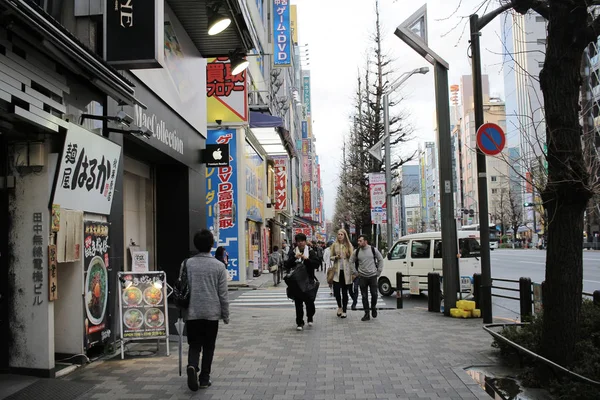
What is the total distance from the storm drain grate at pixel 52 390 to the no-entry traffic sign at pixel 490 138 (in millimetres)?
6522

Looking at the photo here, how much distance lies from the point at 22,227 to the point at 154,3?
3.21m

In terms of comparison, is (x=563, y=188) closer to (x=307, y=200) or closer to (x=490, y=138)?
(x=490, y=138)

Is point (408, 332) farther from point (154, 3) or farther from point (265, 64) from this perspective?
point (265, 64)

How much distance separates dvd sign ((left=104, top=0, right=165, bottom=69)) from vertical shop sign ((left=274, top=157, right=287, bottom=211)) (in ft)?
92.7

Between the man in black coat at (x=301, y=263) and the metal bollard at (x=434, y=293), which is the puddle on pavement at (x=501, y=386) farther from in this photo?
the metal bollard at (x=434, y=293)

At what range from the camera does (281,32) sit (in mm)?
30812

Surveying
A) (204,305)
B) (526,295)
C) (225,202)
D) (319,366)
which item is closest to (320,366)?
(319,366)

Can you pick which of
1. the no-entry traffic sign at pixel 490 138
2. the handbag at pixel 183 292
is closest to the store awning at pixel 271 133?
the no-entry traffic sign at pixel 490 138

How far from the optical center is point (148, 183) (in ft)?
39.4

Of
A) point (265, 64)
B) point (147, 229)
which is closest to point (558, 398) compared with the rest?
point (147, 229)

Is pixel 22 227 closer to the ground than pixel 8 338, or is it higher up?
higher up

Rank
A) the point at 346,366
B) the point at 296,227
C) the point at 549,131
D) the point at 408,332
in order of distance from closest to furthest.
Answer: the point at 549,131
the point at 346,366
the point at 408,332
the point at 296,227

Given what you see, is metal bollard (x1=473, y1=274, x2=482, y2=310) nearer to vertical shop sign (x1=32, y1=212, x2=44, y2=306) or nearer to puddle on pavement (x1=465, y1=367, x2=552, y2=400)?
puddle on pavement (x1=465, y1=367, x2=552, y2=400)

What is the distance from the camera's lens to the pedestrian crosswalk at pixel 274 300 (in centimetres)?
1527
